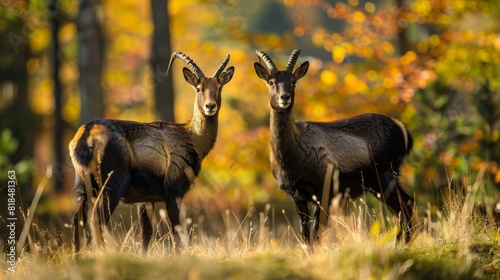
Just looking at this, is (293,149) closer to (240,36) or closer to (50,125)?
(240,36)

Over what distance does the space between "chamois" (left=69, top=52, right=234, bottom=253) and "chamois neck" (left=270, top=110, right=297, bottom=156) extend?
0.79m

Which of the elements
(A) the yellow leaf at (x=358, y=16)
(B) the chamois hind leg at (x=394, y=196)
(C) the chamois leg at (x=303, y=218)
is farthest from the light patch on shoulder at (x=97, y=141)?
(A) the yellow leaf at (x=358, y=16)

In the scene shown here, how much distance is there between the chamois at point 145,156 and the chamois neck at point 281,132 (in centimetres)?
79

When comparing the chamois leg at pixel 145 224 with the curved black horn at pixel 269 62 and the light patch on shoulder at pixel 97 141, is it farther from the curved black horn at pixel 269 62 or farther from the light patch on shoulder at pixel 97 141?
the curved black horn at pixel 269 62

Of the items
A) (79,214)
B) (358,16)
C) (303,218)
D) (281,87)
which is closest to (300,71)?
(281,87)

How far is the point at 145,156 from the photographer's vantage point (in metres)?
9.45

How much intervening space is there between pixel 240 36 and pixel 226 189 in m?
4.87

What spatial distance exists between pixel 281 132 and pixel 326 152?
607 mm

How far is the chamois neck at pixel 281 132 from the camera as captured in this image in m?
9.37

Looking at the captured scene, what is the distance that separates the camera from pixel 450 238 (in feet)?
27.6

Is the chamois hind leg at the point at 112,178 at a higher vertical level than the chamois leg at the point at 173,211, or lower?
higher

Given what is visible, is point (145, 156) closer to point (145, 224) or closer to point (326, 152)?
point (145, 224)

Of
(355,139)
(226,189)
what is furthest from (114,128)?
(226,189)

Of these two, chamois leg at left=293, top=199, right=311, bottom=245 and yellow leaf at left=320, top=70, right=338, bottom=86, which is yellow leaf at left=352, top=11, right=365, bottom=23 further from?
chamois leg at left=293, top=199, right=311, bottom=245
